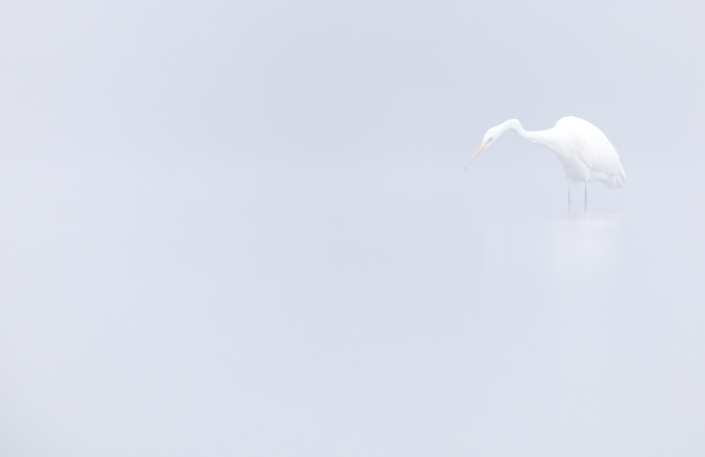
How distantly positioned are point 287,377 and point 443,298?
4.97ft

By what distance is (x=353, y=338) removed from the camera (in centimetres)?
363

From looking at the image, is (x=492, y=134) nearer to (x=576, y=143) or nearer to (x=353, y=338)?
(x=576, y=143)

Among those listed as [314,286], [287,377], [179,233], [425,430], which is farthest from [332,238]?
[425,430]

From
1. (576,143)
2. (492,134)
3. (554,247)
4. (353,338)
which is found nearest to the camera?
(353,338)

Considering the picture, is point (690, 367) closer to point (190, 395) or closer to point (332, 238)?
point (190, 395)

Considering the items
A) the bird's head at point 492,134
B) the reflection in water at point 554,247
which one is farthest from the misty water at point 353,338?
the bird's head at point 492,134

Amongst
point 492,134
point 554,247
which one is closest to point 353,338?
point 554,247

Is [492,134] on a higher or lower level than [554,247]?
higher

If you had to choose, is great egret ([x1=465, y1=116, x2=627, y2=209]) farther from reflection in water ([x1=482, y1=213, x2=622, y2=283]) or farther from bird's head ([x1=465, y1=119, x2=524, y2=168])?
reflection in water ([x1=482, y1=213, x2=622, y2=283])

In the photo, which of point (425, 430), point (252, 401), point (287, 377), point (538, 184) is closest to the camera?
point (425, 430)

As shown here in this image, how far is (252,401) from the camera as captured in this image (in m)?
2.84

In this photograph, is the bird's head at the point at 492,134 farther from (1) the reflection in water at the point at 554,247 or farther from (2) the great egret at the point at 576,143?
(1) the reflection in water at the point at 554,247

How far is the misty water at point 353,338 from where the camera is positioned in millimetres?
2588

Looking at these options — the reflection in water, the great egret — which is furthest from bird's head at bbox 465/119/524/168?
the reflection in water
